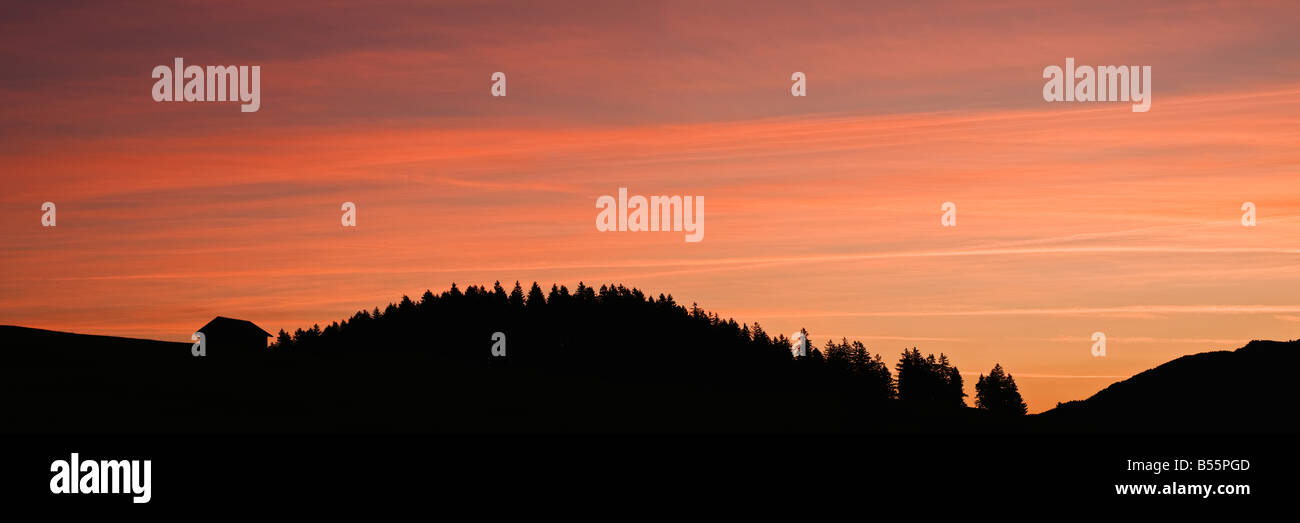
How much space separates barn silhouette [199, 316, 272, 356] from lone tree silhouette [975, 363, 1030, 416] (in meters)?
89.5

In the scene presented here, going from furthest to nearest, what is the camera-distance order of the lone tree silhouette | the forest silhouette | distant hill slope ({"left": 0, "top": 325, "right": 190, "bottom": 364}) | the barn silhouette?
the lone tree silhouette, the barn silhouette, distant hill slope ({"left": 0, "top": 325, "right": 190, "bottom": 364}), the forest silhouette

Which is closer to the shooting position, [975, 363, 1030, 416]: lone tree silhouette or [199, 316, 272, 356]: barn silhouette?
[199, 316, 272, 356]: barn silhouette

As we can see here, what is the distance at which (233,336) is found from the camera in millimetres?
119188

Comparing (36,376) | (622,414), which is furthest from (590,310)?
(36,376)

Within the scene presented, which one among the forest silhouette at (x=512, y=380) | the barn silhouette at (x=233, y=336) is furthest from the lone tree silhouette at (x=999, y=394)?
the barn silhouette at (x=233, y=336)

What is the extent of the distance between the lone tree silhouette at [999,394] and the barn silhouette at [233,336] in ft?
294

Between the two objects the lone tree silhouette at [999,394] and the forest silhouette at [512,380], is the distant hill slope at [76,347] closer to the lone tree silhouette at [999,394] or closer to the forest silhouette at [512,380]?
the forest silhouette at [512,380]

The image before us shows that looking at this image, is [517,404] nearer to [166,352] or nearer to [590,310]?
[166,352]

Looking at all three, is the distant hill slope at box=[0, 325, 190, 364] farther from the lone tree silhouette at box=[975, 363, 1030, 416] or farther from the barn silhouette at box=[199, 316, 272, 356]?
the lone tree silhouette at box=[975, 363, 1030, 416]

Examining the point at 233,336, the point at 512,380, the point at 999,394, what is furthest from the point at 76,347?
the point at 999,394

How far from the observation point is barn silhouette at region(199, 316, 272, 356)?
11756cm

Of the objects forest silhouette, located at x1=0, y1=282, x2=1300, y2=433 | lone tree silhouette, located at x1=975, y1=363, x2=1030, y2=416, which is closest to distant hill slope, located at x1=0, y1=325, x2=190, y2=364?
forest silhouette, located at x1=0, y1=282, x2=1300, y2=433
